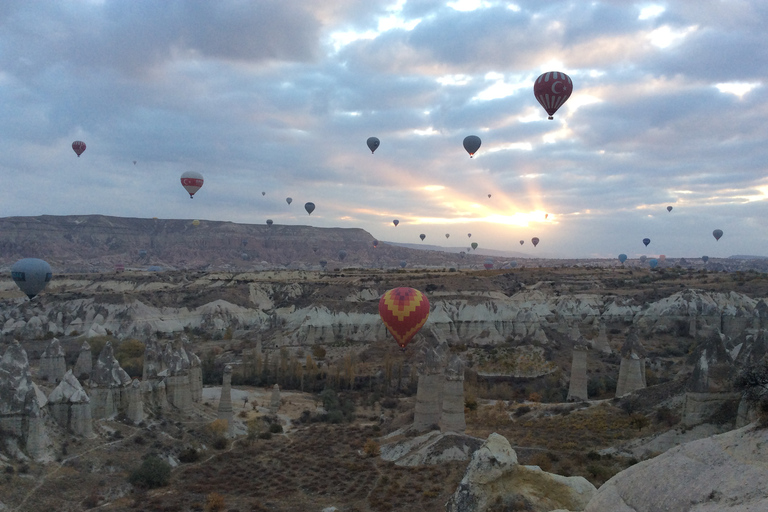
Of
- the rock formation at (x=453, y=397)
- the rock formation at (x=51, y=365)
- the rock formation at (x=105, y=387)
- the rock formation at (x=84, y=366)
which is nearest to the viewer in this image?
the rock formation at (x=453, y=397)

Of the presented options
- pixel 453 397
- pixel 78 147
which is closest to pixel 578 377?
pixel 453 397

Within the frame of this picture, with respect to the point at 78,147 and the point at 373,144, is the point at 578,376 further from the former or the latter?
the point at 78,147

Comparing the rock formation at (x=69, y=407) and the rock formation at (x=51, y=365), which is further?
the rock formation at (x=51, y=365)

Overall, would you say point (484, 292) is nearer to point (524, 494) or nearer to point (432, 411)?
point (432, 411)

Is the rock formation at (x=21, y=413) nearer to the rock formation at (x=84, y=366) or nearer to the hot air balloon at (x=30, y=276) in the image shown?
the rock formation at (x=84, y=366)

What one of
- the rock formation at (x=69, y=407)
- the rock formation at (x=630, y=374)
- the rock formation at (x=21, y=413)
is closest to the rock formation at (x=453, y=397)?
the rock formation at (x=630, y=374)

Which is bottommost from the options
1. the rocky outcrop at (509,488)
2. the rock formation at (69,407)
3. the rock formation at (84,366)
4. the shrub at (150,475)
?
the shrub at (150,475)
